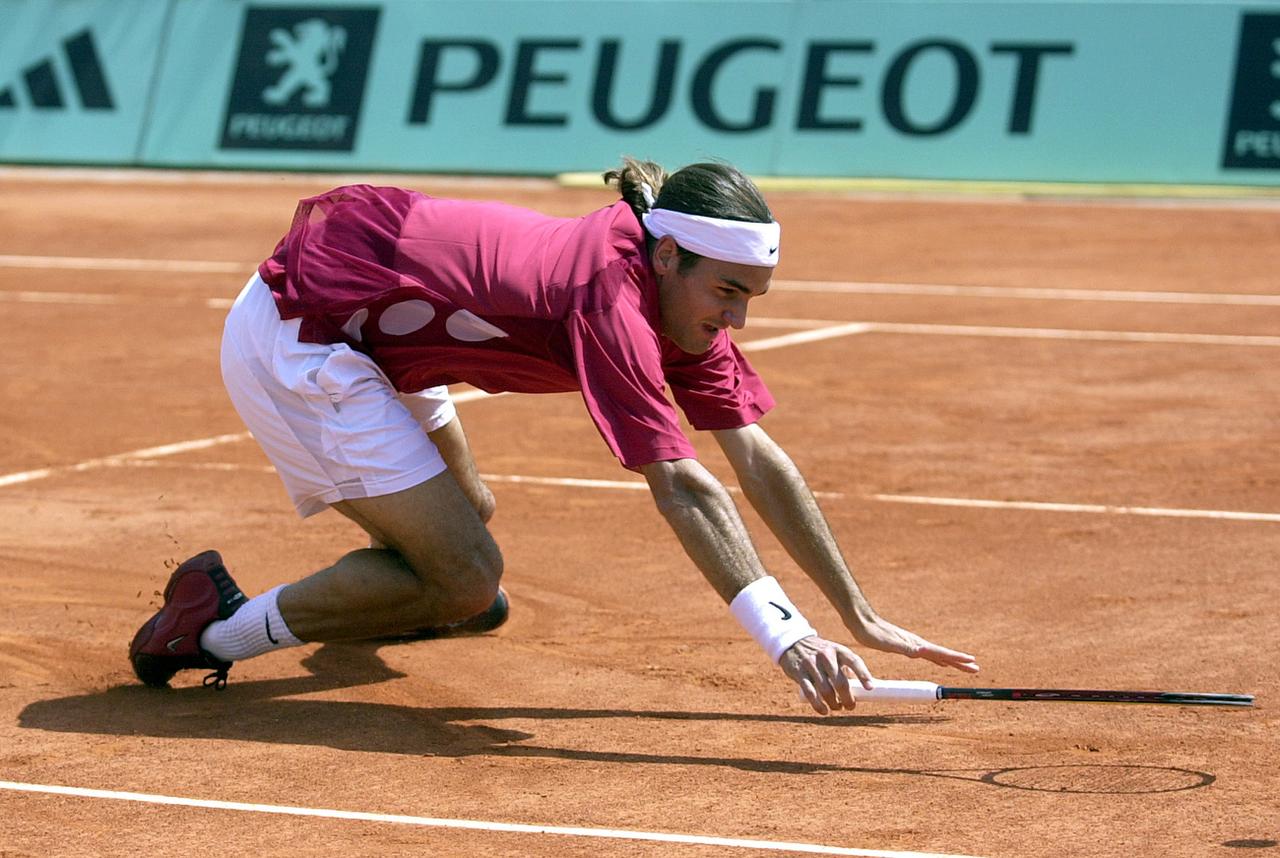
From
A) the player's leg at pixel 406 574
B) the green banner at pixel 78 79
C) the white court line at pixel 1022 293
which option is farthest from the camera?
the green banner at pixel 78 79

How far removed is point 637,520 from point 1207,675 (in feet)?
9.09

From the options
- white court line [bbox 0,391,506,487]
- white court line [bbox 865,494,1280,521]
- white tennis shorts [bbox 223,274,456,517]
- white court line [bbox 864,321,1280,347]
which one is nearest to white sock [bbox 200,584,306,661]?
white tennis shorts [bbox 223,274,456,517]

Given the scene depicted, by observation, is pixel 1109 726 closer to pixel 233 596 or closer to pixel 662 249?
pixel 662 249

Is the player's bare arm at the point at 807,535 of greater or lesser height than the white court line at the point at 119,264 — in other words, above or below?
above

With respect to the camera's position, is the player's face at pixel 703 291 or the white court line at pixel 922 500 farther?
the white court line at pixel 922 500

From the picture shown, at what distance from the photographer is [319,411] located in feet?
17.5

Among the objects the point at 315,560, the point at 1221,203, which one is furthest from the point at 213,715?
the point at 1221,203

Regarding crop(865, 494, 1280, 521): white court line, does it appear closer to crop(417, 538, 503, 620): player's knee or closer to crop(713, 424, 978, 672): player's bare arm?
crop(713, 424, 978, 672): player's bare arm

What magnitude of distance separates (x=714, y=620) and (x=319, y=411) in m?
1.79

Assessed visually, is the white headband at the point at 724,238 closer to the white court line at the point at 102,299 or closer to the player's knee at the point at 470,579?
the player's knee at the point at 470,579

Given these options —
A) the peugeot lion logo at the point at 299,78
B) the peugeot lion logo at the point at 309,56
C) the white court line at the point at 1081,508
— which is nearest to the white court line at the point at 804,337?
the white court line at the point at 1081,508

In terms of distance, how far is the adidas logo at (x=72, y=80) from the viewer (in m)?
21.6

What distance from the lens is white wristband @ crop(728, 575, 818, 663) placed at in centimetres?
463

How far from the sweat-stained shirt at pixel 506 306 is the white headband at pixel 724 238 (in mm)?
147
